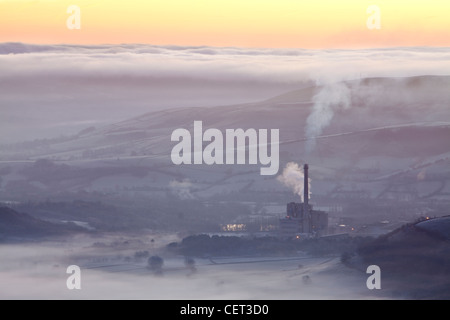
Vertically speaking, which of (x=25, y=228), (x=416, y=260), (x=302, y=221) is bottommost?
(x=416, y=260)

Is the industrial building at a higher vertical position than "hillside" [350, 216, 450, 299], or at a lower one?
higher

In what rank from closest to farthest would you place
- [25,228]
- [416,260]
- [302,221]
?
[416,260]
[302,221]
[25,228]

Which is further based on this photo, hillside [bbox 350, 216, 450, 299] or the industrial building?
the industrial building

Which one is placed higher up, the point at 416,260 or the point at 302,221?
the point at 302,221

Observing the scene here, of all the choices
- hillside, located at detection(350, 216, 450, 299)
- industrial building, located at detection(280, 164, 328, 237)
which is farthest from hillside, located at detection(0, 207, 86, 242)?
hillside, located at detection(350, 216, 450, 299)

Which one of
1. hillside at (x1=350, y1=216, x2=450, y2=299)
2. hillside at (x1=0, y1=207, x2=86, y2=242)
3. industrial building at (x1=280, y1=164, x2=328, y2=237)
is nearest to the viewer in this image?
hillside at (x1=350, y1=216, x2=450, y2=299)

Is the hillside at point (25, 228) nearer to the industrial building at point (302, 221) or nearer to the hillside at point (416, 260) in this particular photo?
the industrial building at point (302, 221)

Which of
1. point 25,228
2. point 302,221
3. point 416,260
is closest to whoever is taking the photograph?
point 416,260

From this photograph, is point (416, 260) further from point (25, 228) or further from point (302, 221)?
point (25, 228)

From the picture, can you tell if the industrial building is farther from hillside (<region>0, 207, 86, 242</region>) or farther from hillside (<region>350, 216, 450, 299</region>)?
hillside (<region>0, 207, 86, 242</region>)

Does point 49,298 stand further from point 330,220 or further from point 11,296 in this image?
point 330,220

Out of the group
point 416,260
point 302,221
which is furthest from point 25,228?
point 416,260
